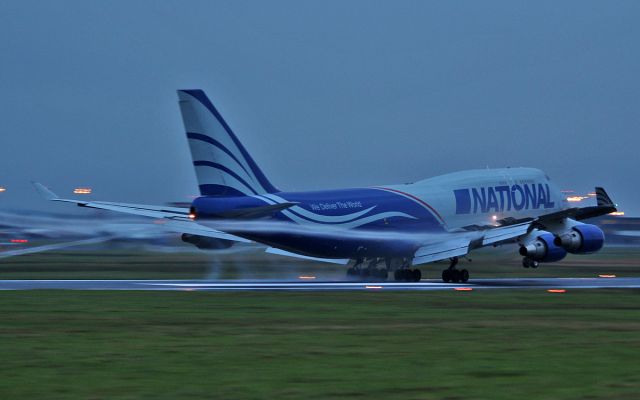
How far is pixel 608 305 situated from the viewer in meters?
34.5

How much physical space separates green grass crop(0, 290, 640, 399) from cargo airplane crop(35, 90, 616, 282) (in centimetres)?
855

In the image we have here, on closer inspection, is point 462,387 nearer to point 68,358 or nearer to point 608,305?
point 68,358

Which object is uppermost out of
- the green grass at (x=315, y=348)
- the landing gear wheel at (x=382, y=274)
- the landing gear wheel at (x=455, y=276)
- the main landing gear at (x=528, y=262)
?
A: the main landing gear at (x=528, y=262)

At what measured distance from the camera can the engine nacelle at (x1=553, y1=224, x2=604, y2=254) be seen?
48031mm

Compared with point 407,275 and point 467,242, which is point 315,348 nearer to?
point 467,242

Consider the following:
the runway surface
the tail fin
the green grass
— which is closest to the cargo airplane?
the tail fin

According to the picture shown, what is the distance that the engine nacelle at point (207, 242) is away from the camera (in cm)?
4716

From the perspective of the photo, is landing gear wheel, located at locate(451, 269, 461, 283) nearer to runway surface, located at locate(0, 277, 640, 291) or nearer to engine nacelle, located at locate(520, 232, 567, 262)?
runway surface, located at locate(0, 277, 640, 291)

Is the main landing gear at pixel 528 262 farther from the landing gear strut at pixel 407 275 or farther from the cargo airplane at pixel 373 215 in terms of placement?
the landing gear strut at pixel 407 275

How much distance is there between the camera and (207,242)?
156ft

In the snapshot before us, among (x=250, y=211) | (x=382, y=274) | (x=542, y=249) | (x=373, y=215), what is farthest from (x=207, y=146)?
(x=542, y=249)

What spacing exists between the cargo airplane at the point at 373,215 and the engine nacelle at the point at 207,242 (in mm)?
47

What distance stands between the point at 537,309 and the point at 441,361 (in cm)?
1345

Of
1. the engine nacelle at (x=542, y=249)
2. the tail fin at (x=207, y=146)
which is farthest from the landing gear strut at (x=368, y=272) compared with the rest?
the tail fin at (x=207, y=146)
